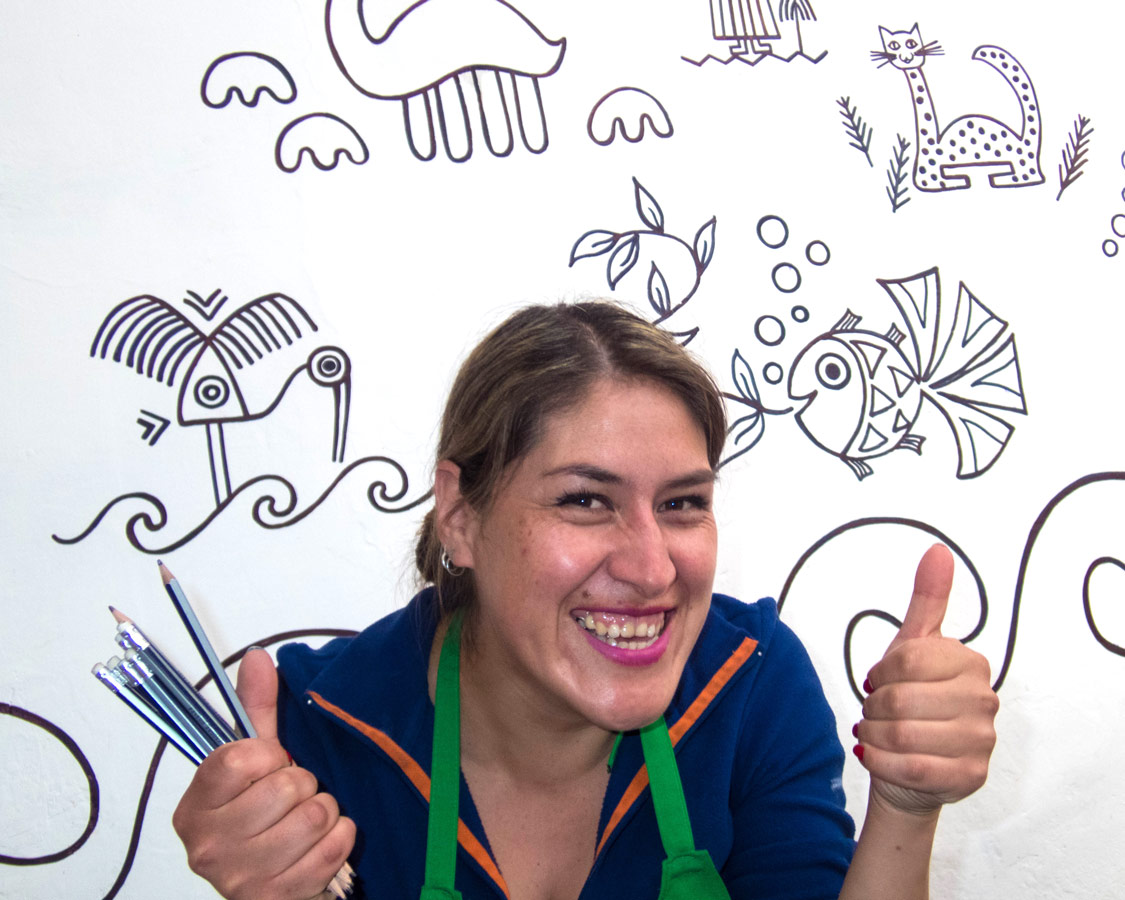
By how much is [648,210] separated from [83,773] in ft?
3.05

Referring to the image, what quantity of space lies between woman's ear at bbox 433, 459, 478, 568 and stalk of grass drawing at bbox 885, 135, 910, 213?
761 mm

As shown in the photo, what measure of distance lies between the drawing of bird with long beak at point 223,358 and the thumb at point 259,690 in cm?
40

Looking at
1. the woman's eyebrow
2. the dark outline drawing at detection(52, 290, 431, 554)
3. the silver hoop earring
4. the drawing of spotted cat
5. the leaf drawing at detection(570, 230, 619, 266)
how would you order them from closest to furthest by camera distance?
1. the woman's eyebrow
2. the silver hoop earring
3. the dark outline drawing at detection(52, 290, 431, 554)
4. the leaf drawing at detection(570, 230, 619, 266)
5. the drawing of spotted cat

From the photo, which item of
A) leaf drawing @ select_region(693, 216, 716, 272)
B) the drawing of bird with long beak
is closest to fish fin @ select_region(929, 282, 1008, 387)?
leaf drawing @ select_region(693, 216, 716, 272)

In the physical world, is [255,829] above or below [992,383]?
below

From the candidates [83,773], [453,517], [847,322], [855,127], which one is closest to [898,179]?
[855,127]

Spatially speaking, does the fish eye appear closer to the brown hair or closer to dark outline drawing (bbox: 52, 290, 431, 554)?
the brown hair

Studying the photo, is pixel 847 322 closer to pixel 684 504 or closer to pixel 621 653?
pixel 684 504

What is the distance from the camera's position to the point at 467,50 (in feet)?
3.59

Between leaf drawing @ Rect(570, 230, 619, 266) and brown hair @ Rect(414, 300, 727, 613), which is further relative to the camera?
leaf drawing @ Rect(570, 230, 619, 266)

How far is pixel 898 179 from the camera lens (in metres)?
1.22

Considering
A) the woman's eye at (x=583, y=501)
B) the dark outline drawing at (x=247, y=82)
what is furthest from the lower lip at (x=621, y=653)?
the dark outline drawing at (x=247, y=82)

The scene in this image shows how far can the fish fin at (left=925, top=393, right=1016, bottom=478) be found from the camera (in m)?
1.20

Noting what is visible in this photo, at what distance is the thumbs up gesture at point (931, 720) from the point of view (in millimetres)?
625
